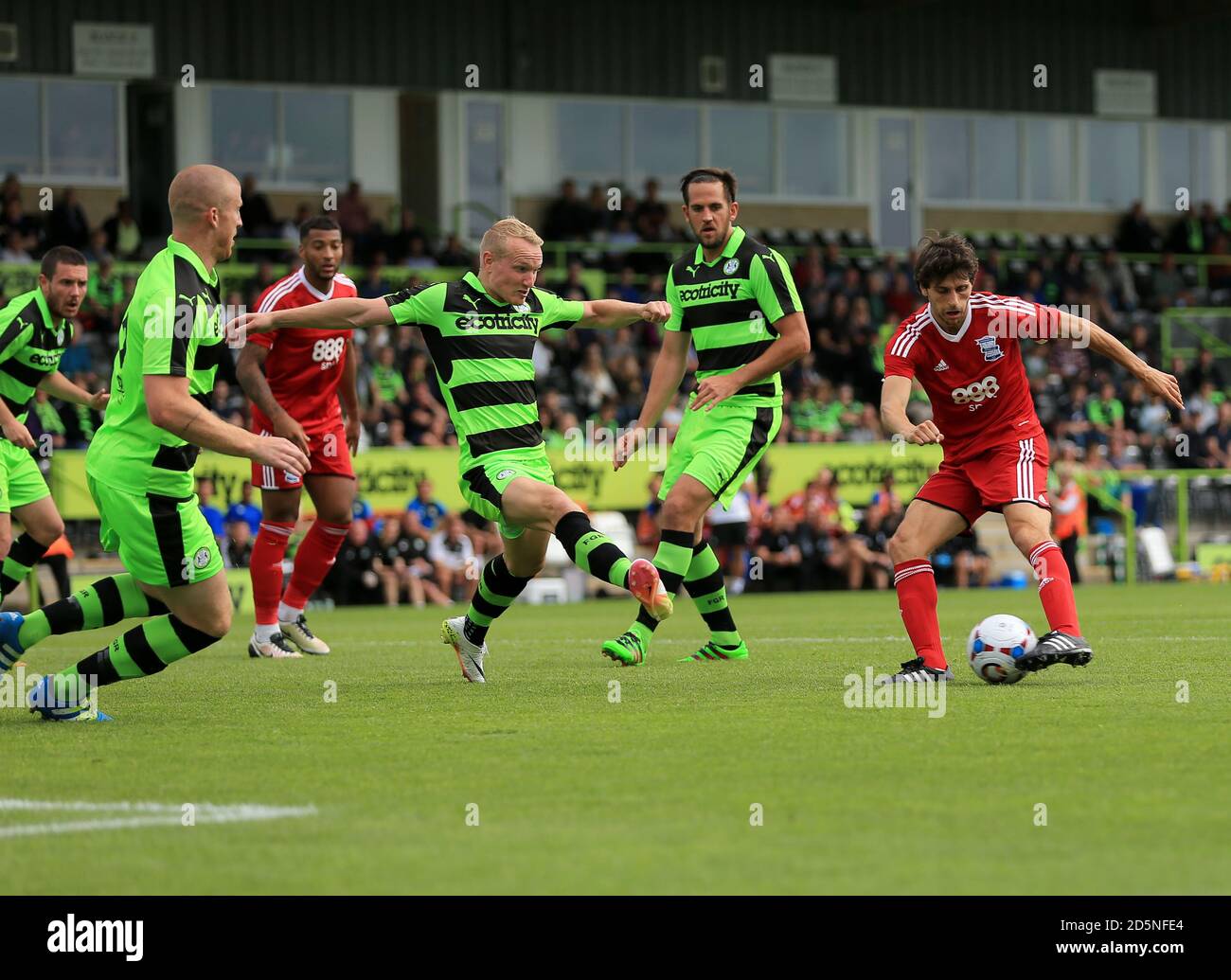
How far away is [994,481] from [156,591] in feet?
12.1

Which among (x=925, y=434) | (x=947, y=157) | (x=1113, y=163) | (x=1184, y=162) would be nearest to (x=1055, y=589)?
(x=925, y=434)

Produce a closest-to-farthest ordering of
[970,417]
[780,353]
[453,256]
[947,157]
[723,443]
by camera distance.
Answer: [970,417] → [780,353] → [723,443] → [453,256] → [947,157]

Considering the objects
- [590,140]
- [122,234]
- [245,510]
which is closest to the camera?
[245,510]

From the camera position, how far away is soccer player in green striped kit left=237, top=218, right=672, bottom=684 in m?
8.12

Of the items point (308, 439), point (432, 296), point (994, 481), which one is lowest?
point (994, 481)

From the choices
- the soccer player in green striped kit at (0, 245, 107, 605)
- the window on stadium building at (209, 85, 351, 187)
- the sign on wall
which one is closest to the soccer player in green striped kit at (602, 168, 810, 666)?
the soccer player in green striped kit at (0, 245, 107, 605)

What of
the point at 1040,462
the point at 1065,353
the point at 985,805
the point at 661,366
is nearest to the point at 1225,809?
the point at 985,805

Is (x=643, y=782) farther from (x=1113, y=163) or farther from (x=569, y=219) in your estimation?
(x=1113, y=163)

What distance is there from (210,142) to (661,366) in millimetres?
21491

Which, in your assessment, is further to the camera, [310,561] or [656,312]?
[310,561]

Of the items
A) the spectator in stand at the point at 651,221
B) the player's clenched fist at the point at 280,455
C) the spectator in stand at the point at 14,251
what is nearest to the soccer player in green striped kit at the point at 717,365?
the player's clenched fist at the point at 280,455

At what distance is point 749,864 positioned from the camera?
422 cm

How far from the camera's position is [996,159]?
36.7m
